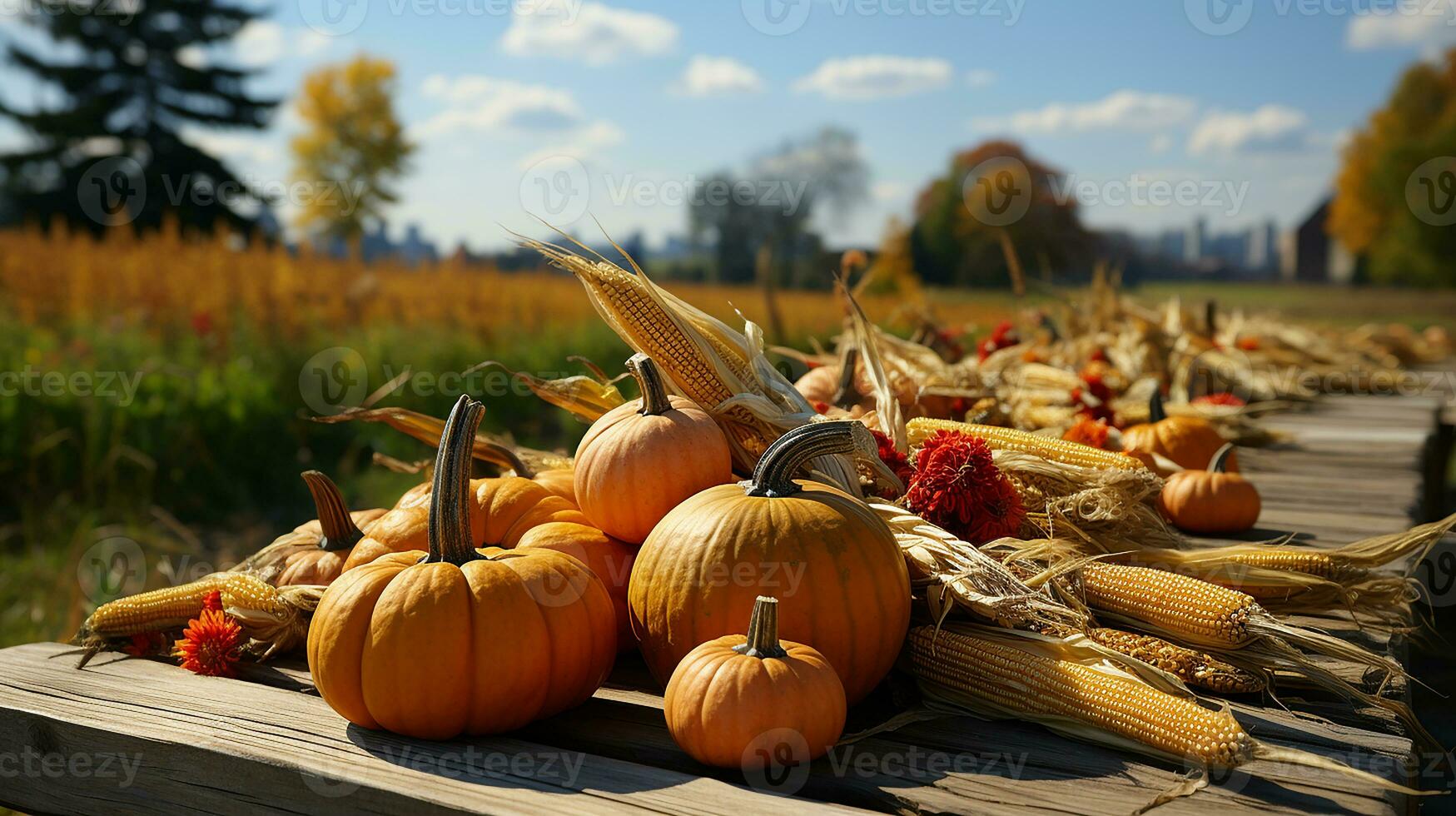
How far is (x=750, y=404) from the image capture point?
2447mm

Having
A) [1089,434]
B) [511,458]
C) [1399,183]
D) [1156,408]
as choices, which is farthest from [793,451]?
[1399,183]

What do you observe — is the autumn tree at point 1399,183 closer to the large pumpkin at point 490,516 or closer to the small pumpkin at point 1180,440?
the small pumpkin at point 1180,440

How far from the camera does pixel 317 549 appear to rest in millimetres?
2422

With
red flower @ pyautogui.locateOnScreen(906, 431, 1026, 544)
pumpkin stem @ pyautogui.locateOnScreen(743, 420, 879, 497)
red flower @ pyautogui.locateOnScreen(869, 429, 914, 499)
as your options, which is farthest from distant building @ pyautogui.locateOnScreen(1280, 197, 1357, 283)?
pumpkin stem @ pyautogui.locateOnScreen(743, 420, 879, 497)

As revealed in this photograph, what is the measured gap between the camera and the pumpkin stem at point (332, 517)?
2.35 m

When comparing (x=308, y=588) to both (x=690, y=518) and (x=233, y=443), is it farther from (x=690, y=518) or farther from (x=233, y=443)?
(x=233, y=443)

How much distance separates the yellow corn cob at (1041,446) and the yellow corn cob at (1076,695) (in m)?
0.87

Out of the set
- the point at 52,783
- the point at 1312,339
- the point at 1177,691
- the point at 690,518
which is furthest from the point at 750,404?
the point at 1312,339

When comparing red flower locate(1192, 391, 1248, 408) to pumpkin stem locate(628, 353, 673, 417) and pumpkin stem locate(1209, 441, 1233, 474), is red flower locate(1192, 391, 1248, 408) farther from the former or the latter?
pumpkin stem locate(628, 353, 673, 417)

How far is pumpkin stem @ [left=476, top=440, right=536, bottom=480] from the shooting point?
2.70m

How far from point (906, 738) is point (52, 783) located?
1559 mm

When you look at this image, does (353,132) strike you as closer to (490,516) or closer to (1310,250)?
(490,516)

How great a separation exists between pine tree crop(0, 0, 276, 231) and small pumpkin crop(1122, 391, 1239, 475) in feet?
95.0

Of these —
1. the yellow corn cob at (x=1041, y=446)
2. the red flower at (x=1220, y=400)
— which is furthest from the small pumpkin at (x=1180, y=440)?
the red flower at (x=1220, y=400)
